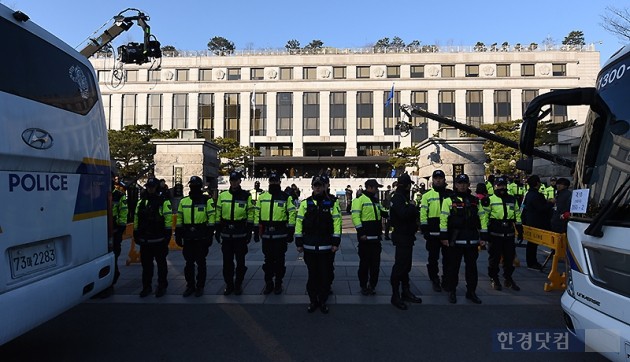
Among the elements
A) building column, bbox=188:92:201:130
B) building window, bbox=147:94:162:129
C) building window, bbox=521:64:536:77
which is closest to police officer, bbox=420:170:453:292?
building column, bbox=188:92:201:130

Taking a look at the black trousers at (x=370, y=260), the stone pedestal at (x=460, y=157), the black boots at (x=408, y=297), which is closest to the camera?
the black boots at (x=408, y=297)

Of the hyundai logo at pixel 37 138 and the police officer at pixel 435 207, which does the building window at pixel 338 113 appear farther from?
the hyundai logo at pixel 37 138

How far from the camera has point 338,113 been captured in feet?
172

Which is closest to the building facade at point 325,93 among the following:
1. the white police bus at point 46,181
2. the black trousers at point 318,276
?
the black trousers at point 318,276

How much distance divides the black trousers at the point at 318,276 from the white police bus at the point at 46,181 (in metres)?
2.54

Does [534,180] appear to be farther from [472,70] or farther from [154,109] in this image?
[154,109]

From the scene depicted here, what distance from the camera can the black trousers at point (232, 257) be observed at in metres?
6.02

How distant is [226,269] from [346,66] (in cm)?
5001

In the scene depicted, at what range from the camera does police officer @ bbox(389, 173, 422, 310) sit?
535 centimetres

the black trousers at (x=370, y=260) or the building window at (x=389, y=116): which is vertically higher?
the building window at (x=389, y=116)

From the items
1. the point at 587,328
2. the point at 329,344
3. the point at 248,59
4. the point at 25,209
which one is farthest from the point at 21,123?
the point at 248,59

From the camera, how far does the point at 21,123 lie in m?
2.81

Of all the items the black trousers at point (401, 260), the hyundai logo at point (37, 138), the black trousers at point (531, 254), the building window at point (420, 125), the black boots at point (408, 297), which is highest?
the building window at point (420, 125)

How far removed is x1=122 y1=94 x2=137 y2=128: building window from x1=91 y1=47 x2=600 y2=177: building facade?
0.14 m
